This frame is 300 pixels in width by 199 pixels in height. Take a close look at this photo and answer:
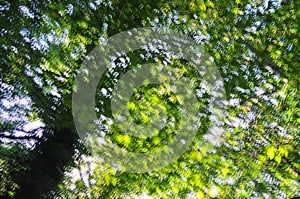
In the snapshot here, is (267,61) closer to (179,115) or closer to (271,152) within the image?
(271,152)

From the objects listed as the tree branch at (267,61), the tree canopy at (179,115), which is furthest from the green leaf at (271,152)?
the tree branch at (267,61)

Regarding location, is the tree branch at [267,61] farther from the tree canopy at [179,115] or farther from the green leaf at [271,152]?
the green leaf at [271,152]

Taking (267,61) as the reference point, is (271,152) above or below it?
below

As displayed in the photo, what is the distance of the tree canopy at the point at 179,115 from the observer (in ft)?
7.57

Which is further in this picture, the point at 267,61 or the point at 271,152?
the point at 267,61

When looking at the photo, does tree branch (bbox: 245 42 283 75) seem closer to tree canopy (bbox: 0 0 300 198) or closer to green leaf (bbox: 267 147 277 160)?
tree canopy (bbox: 0 0 300 198)

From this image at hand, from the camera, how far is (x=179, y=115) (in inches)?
100

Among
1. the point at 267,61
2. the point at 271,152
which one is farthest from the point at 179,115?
the point at 267,61

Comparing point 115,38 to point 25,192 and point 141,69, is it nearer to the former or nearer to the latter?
point 141,69

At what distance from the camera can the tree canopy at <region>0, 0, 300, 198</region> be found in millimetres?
2309

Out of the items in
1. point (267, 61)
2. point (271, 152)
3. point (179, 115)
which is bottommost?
point (271, 152)

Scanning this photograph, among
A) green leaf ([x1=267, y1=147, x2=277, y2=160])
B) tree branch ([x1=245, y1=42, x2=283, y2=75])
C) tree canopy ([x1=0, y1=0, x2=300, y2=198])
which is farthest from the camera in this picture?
tree branch ([x1=245, y1=42, x2=283, y2=75])

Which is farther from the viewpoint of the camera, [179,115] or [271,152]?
[179,115]

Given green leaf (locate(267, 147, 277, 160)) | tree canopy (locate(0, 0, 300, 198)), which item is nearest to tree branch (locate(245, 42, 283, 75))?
tree canopy (locate(0, 0, 300, 198))
